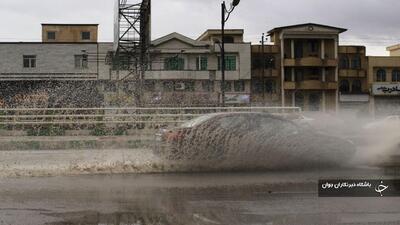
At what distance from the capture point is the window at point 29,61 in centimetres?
6109

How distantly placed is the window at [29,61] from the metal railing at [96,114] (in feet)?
130

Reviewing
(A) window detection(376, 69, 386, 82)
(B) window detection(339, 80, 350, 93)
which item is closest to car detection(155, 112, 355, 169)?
(B) window detection(339, 80, 350, 93)

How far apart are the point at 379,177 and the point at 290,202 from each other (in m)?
3.00

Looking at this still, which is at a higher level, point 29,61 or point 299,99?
point 29,61

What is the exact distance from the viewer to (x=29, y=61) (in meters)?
61.2

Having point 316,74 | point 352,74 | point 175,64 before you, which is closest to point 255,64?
point 316,74

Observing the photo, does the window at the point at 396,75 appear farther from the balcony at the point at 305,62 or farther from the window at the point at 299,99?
the window at the point at 299,99

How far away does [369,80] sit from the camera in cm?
6938

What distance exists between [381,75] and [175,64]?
86.1 feet

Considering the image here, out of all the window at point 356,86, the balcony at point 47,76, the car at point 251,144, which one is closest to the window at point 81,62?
the balcony at point 47,76

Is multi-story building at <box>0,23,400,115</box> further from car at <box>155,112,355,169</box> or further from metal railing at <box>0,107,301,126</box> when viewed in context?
car at <box>155,112,355,169</box>

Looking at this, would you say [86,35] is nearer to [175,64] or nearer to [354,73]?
[175,64]

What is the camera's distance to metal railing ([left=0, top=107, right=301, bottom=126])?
2170 cm

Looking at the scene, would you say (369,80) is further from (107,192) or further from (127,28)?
(107,192)
